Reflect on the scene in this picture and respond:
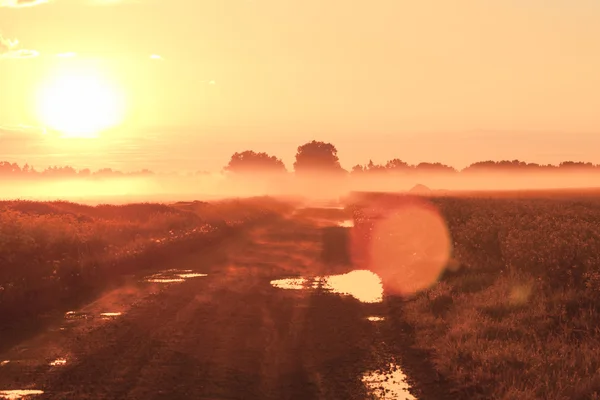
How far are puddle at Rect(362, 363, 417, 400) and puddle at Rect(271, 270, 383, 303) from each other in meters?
6.59

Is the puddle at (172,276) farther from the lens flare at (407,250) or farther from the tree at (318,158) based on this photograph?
the tree at (318,158)

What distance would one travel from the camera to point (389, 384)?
31.8ft

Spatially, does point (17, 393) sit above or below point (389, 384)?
above

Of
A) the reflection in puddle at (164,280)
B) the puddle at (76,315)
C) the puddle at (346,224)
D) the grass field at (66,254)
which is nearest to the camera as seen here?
the puddle at (76,315)

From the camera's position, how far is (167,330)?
13172 mm

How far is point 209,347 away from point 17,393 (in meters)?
3.66

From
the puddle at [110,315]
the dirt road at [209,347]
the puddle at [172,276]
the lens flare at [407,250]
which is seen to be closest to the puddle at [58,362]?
the dirt road at [209,347]

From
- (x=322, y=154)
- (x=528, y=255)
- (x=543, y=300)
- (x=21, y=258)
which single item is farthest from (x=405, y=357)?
(x=322, y=154)

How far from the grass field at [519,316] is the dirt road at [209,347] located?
1067 millimetres

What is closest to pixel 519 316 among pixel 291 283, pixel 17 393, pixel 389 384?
pixel 389 384

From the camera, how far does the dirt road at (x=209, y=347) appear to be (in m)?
9.39

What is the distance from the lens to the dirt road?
9.39m

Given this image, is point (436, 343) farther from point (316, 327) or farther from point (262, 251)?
point (262, 251)

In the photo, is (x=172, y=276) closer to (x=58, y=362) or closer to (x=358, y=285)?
(x=358, y=285)
